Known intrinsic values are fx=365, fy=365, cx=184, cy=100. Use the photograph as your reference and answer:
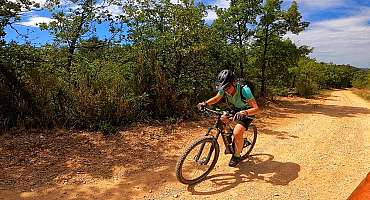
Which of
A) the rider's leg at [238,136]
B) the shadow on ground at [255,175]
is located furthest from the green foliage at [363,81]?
the rider's leg at [238,136]

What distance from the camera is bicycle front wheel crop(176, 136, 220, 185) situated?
563cm

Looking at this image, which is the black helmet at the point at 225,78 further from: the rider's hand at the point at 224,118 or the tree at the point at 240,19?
the tree at the point at 240,19

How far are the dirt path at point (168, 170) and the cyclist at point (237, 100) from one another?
0.76 metres

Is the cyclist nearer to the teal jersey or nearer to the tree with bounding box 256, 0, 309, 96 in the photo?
the teal jersey

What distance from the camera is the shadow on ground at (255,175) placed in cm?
572

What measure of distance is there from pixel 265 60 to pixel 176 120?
37.2ft

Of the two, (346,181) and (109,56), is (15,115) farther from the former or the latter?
(346,181)

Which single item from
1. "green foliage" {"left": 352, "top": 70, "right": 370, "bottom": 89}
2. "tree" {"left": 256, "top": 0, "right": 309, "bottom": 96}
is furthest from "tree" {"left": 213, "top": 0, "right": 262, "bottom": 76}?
"green foliage" {"left": 352, "top": 70, "right": 370, "bottom": 89}

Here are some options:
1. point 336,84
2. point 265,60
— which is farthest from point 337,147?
point 336,84

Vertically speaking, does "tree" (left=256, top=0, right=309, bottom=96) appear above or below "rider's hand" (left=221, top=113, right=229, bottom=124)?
above

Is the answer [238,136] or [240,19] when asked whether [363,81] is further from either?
[238,136]

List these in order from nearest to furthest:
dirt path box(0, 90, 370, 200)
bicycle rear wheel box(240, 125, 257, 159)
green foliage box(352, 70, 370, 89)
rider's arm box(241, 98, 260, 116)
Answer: dirt path box(0, 90, 370, 200) → rider's arm box(241, 98, 260, 116) → bicycle rear wheel box(240, 125, 257, 159) → green foliage box(352, 70, 370, 89)

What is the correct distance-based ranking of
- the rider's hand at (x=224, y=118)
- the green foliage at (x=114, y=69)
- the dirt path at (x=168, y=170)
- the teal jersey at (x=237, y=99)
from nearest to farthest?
the dirt path at (x=168, y=170), the rider's hand at (x=224, y=118), the teal jersey at (x=237, y=99), the green foliage at (x=114, y=69)

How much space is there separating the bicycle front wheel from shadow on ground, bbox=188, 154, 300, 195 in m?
0.15
